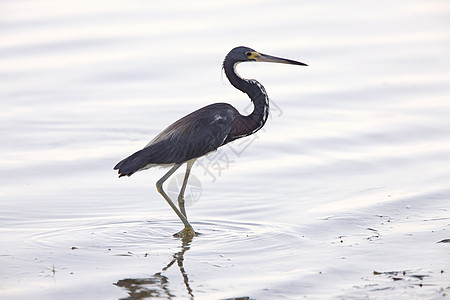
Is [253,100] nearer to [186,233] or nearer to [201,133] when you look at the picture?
[201,133]

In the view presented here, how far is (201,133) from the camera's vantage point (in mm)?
8508

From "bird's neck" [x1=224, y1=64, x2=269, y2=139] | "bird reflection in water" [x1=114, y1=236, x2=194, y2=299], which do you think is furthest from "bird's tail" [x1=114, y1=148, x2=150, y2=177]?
"bird reflection in water" [x1=114, y1=236, x2=194, y2=299]

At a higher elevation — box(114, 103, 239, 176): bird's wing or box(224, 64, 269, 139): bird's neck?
box(224, 64, 269, 139): bird's neck

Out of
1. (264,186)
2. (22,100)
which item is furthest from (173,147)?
(22,100)

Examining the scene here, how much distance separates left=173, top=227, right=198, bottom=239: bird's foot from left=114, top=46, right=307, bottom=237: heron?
0.48 ft

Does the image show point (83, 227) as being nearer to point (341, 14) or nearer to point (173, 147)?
point (173, 147)

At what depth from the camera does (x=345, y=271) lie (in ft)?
22.1

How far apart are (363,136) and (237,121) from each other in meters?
3.04

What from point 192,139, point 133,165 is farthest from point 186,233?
point 192,139

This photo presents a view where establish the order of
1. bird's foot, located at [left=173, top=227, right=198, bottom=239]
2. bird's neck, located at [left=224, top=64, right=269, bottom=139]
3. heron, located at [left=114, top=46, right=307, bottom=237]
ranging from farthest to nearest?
bird's neck, located at [left=224, top=64, right=269, bottom=139], heron, located at [left=114, top=46, right=307, bottom=237], bird's foot, located at [left=173, top=227, right=198, bottom=239]

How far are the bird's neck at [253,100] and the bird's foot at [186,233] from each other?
4.09 feet

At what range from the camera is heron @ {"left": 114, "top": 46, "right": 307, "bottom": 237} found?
27.6 feet

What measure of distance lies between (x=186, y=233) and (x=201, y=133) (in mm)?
1097

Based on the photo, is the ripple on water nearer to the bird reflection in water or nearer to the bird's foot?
the bird's foot
